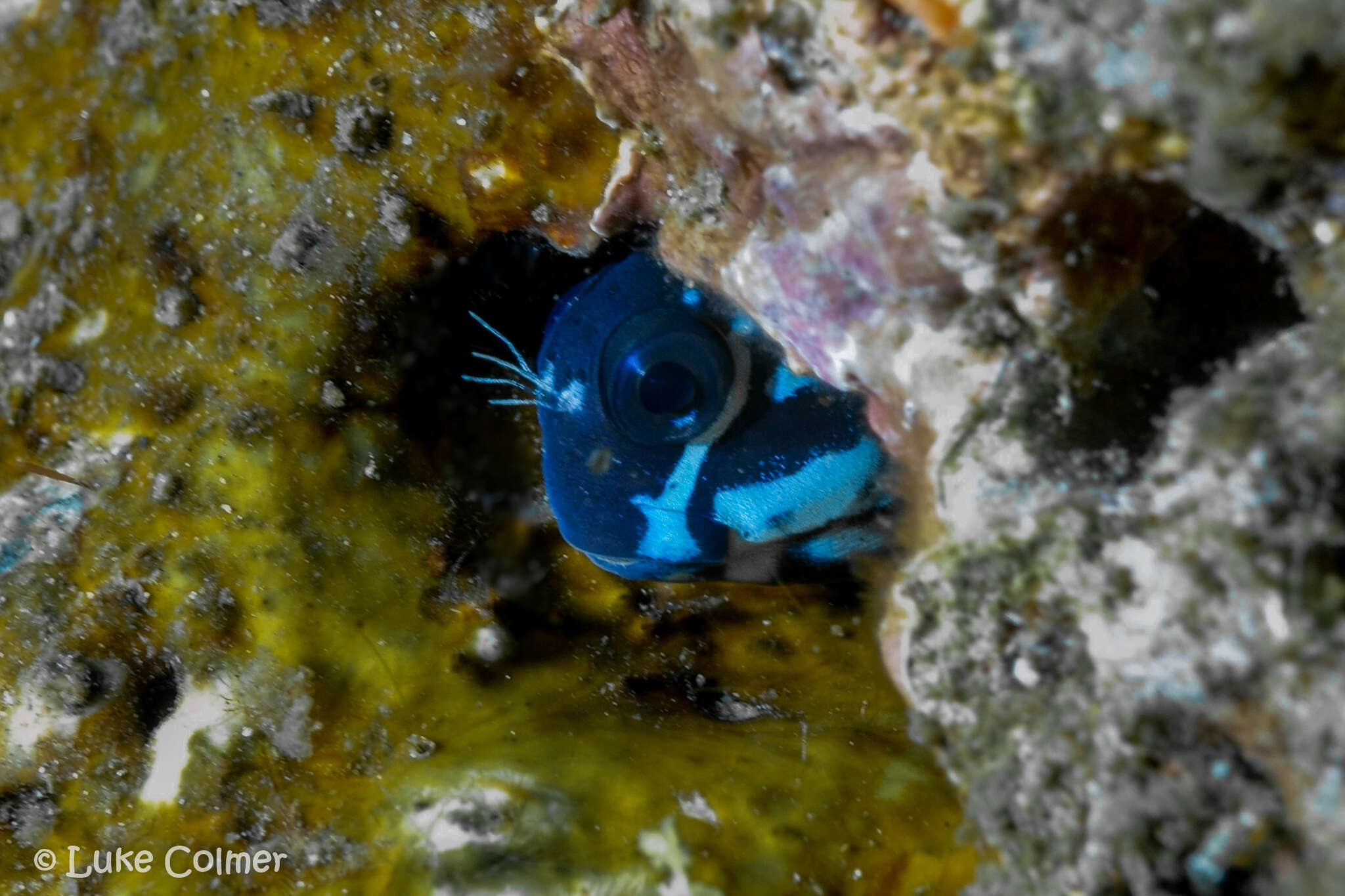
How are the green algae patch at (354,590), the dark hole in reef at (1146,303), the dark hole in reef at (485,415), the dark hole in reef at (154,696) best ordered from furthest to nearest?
the dark hole in reef at (485,415), the dark hole in reef at (154,696), the green algae patch at (354,590), the dark hole in reef at (1146,303)

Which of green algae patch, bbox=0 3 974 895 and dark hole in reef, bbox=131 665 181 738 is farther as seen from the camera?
dark hole in reef, bbox=131 665 181 738

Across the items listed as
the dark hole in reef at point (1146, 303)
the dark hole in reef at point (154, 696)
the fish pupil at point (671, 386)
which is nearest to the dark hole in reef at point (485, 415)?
the fish pupil at point (671, 386)

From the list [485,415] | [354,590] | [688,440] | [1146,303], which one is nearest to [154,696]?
[354,590]

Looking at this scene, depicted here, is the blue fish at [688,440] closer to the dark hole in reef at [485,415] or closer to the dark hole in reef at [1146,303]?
the dark hole in reef at [485,415]

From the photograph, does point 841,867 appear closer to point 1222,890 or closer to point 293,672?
point 1222,890

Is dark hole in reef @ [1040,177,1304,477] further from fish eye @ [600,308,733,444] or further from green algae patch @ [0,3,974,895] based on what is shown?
fish eye @ [600,308,733,444]

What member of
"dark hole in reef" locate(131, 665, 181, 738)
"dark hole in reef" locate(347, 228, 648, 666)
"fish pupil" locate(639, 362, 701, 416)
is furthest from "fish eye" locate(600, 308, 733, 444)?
"dark hole in reef" locate(131, 665, 181, 738)
